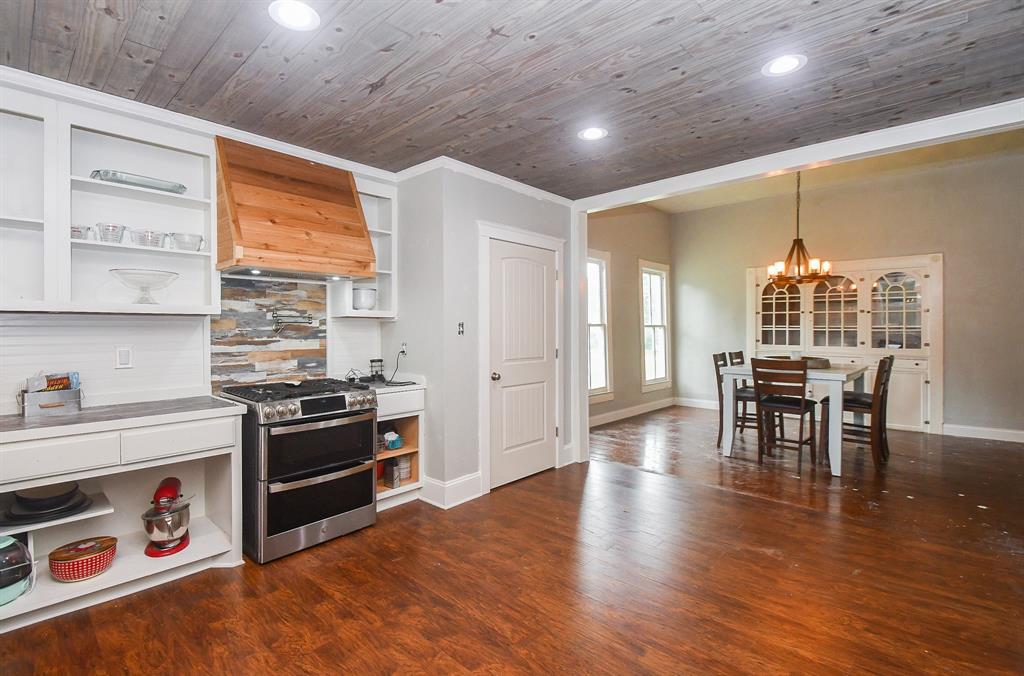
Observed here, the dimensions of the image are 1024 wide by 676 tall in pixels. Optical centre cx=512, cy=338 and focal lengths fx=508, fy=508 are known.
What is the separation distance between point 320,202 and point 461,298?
1144 mm

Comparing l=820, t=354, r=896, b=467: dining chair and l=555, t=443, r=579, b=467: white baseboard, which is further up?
l=820, t=354, r=896, b=467: dining chair

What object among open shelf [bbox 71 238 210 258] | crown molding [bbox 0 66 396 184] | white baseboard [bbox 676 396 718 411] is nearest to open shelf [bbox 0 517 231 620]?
open shelf [bbox 71 238 210 258]

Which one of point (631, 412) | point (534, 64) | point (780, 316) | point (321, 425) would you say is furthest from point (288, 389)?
point (780, 316)

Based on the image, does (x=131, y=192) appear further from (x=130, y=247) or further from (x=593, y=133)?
(x=593, y=133)

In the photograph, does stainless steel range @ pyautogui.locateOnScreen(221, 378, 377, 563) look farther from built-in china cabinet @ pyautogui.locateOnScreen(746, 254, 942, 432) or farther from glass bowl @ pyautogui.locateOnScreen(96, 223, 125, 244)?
built-in china cabinet @ pyautogui.locateOnScreen(746, 254, 942, 432)

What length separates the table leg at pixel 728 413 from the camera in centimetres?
502

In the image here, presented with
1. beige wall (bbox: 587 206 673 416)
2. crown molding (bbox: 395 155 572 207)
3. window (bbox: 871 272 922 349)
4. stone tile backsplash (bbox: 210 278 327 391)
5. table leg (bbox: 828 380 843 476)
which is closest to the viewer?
stone tile backsplash (bbox: 210 278 327 391)

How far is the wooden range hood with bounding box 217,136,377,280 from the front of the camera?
2.91 meters

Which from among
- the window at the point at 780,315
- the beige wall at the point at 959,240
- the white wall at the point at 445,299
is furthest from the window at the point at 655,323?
the white wall at the point at 445,299

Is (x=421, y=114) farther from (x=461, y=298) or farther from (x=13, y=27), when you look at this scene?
(x=13, y=27)

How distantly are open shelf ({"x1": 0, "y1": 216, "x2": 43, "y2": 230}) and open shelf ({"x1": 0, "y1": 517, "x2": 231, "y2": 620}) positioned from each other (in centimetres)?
166

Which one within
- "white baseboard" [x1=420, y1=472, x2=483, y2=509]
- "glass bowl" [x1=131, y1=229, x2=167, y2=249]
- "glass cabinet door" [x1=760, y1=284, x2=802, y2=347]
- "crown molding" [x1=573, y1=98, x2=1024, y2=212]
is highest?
"crown molding" [x1=573, y1=98, x2=1024, y2=212]

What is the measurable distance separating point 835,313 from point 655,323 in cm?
234

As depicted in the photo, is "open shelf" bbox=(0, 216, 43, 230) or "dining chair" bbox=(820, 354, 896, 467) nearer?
"open shelf" bbox=(0, 216, 43, 230)
